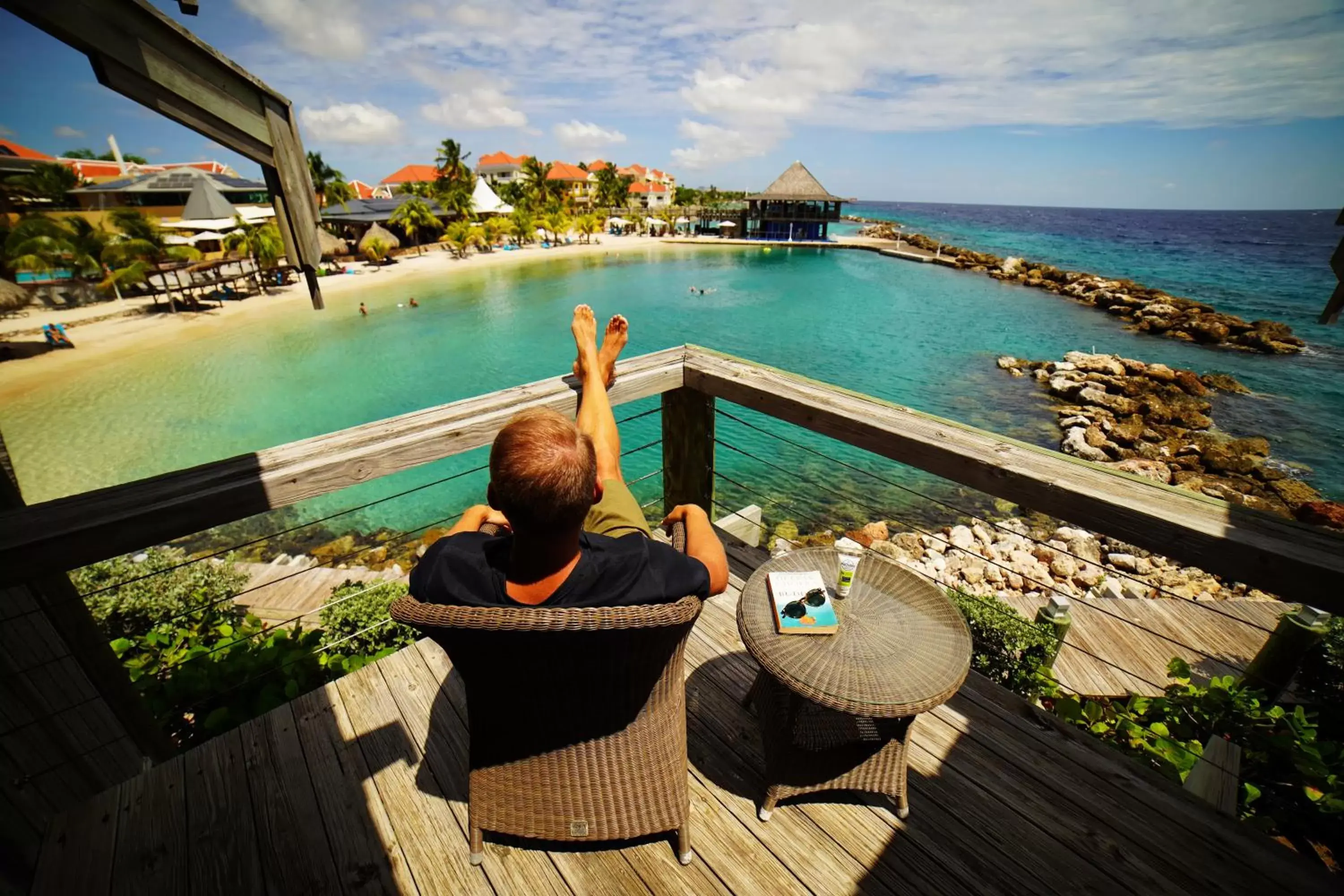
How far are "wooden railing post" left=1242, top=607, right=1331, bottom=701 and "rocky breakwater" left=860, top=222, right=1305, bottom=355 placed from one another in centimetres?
2759

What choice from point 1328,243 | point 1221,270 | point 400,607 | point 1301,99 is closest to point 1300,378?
point 400,607

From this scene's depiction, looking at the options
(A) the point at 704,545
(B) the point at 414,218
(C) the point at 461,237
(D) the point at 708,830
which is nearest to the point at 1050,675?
(D) the point at 708,830

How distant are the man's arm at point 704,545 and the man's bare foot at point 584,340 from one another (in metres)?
0.86

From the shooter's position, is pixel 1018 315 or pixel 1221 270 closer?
pixel 1018 315

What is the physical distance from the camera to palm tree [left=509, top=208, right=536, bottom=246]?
43.1 meters

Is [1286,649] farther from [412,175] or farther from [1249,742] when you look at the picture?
[412,175]

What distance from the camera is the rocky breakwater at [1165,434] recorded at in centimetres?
1078

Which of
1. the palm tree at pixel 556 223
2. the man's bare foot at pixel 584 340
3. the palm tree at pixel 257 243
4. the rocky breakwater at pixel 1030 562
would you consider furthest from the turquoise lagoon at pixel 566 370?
the palm tree at pixel 556 223

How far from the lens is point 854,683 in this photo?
1.50 metres

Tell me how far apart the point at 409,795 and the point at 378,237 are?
4025 cm

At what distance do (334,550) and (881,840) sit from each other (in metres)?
9.39

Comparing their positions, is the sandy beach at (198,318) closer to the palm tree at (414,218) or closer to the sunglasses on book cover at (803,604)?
the palm tree at (414,218)

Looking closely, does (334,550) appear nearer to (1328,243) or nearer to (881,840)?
(881,840)

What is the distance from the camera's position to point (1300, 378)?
18312 mm
